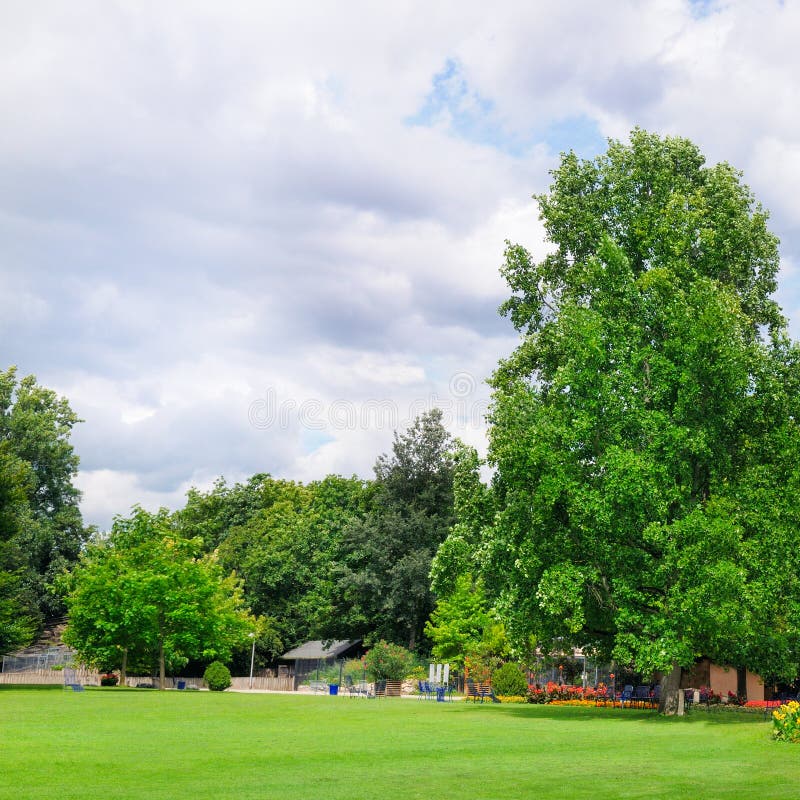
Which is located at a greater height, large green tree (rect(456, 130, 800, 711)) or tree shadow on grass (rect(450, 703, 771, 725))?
large green tree (rect(456, 130, 800, 711))

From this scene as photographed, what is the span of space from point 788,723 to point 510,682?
25.4 metres

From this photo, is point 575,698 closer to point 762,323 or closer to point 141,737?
point 762,323

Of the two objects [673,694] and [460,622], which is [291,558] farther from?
[673,694]

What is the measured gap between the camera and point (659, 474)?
1180 inches

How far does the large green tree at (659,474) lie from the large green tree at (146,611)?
2105 centimetres

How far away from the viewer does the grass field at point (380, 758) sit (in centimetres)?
1201

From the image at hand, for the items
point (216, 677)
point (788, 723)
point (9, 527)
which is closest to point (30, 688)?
point (216, 677)

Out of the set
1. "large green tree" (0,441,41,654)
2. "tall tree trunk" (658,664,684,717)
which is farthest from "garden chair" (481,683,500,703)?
"large green tree" (0,441,41,654)

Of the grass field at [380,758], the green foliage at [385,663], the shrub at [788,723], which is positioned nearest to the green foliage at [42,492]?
the green foliage at [385,663]

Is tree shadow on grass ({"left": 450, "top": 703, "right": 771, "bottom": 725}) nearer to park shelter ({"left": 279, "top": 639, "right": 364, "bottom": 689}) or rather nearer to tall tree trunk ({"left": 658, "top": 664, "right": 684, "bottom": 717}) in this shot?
tall tree trunk ({"left": 658, "top": 664, "right": 684, "bottom": 717})

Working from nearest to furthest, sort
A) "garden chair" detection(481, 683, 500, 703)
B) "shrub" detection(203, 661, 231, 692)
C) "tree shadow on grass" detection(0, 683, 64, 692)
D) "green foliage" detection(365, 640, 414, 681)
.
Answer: "garden chair" detection(481, 683, 500, 703) → "tree shadow on grass" detection(0, 683, 64, 692) → "green foliage" detection(365, 640, 414, 681) → "shrub" detection(203, 661, 231, 692)

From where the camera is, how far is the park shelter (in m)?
71.2

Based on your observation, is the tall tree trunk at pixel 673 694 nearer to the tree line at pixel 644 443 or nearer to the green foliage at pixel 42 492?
the tree line at pixel 644 443

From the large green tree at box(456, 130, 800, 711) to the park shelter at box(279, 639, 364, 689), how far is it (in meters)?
36.8
